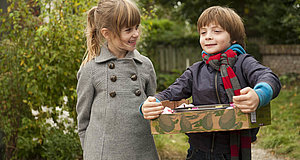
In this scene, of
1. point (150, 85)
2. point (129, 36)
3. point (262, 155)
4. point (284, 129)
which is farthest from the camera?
point (284, 129)

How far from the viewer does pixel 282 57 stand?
39.3ft

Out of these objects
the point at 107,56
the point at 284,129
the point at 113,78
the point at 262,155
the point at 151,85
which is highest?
the point at 107,56

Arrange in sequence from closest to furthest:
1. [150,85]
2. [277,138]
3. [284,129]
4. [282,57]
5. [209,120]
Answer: [209,120]
[150,85]
[277,138]
[284,129]
[282,57]

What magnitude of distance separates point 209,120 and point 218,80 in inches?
13.5

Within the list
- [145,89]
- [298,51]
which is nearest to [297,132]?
[145,89]

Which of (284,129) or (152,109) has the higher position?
(152,109)

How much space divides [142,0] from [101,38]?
3.73 m

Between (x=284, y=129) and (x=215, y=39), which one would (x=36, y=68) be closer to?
(x=215, y=39)

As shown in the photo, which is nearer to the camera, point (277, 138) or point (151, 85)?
point (151, 85)

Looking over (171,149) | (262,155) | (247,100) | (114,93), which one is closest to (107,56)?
(114,93)

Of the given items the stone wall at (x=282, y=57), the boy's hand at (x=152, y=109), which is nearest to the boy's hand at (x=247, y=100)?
the boy's hand at (x=152, y=109)

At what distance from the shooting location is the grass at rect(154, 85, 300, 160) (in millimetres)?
4602

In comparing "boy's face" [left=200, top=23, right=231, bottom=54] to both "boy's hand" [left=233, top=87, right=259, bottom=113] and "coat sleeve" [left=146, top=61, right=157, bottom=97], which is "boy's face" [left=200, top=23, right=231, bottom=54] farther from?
"coat sleeve" [left=146, top=61, right=157, bottom=97]

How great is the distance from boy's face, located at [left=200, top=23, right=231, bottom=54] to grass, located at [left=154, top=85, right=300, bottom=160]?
104 inches
